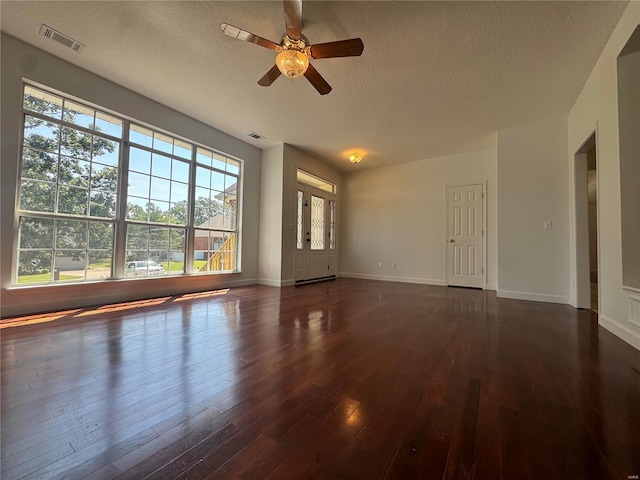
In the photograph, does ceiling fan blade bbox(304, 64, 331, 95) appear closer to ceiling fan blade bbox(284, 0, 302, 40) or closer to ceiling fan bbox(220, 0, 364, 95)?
ceiling fan bbox(220, 0, 364, 95)

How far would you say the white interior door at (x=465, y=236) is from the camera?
523cm

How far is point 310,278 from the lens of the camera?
6.00 m

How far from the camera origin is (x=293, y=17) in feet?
6.84

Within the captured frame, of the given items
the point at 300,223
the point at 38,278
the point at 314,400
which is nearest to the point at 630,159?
the point at 314,400

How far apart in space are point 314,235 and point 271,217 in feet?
4.16

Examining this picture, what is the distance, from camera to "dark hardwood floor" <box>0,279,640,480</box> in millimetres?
937

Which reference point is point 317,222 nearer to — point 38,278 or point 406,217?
point 406,217

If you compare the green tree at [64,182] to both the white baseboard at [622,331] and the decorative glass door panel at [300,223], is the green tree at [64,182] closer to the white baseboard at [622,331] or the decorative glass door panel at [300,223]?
the decorative glass door panel at [300,223]

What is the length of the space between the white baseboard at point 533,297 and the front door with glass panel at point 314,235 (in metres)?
3.62

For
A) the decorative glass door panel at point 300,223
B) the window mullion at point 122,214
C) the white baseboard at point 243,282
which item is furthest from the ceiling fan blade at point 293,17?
the white baseboard at point 243,282

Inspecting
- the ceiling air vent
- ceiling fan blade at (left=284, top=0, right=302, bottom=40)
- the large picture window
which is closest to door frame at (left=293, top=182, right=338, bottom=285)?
the large picture window

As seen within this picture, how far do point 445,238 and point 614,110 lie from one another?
3.39 meters

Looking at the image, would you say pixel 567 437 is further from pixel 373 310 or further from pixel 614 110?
pixel 614 110

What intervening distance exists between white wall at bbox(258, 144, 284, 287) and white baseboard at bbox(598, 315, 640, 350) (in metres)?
4.47
